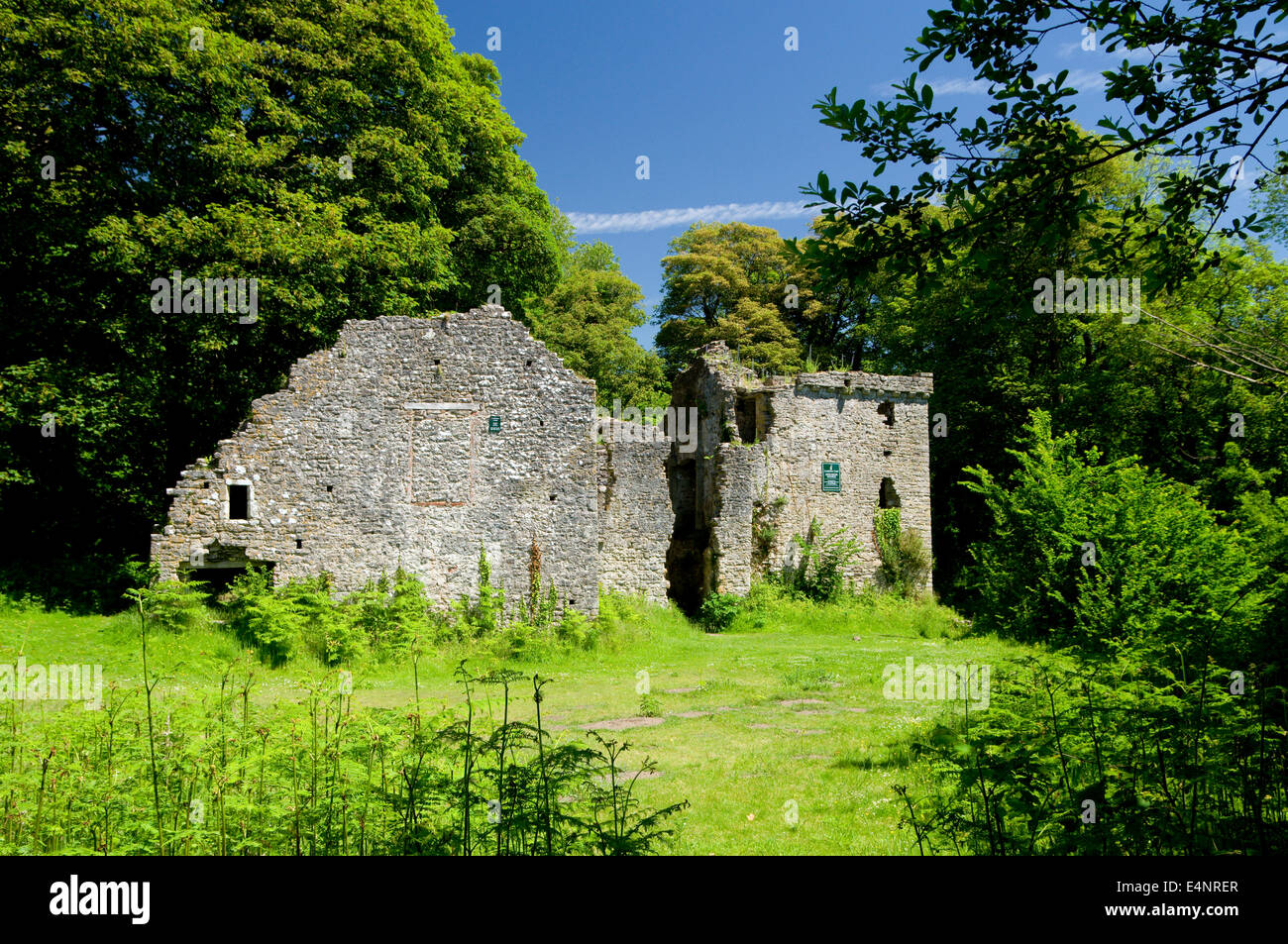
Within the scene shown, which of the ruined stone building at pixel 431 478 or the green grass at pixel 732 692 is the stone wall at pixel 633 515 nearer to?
the ruined stone building at pixel 431 478

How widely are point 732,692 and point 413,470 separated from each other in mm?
7652

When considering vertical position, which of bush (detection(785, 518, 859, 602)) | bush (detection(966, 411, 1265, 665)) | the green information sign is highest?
the green information sign

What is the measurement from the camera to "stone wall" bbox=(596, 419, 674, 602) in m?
19.1

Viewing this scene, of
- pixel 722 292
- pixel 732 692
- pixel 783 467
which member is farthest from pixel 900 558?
pixel 722 292

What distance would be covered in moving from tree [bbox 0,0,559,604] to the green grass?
3868 mm

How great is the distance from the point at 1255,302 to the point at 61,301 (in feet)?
97.3

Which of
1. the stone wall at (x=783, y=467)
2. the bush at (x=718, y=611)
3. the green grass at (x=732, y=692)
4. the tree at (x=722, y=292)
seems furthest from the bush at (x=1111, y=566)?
the tree at (x=722, y=292)

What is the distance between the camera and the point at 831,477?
2309 centimetres

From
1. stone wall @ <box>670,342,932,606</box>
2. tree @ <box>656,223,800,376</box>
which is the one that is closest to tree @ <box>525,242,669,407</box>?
tree @ <box>656,223,800,376</box>

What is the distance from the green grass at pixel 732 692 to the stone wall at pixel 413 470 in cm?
181

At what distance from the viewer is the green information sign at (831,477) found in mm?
23047

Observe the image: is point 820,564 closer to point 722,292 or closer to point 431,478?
point 431,478

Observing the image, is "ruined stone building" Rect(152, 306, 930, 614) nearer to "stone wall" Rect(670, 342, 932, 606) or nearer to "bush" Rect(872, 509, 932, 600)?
"stone wall" Rect(670, 342, 932, 606)

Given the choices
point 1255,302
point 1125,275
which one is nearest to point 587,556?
point 1125,275
